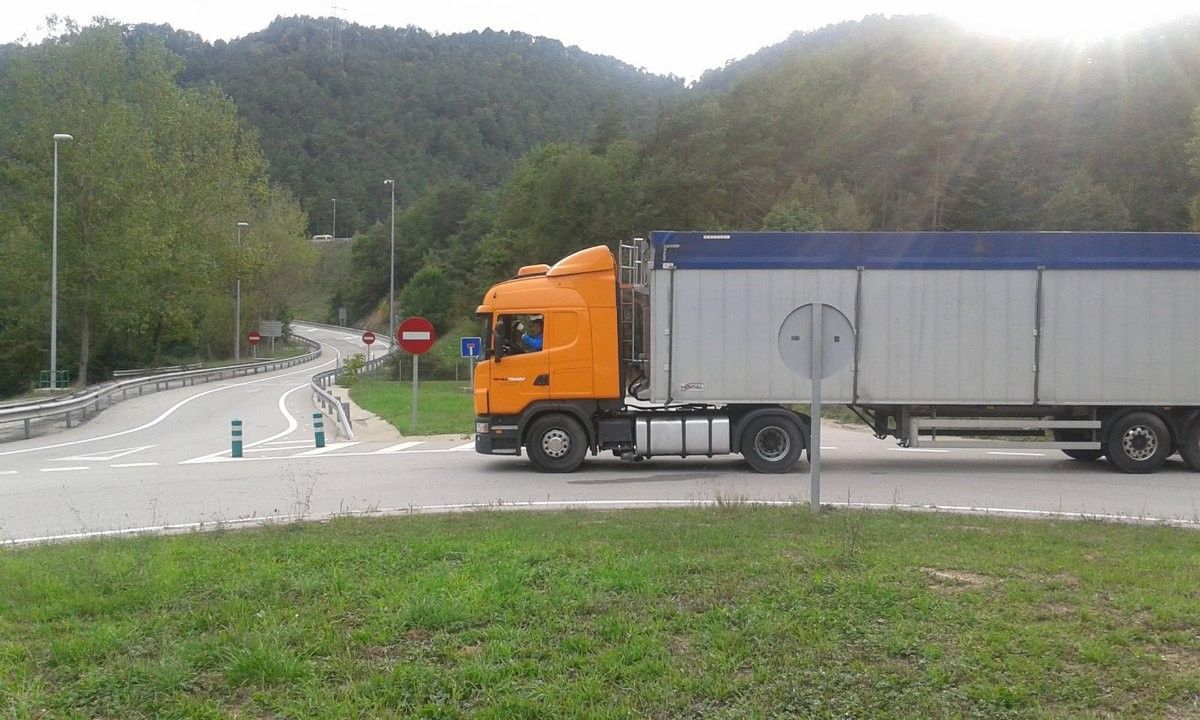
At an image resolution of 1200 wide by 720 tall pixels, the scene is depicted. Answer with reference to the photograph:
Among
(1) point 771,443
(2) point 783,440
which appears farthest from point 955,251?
(1) point 771,443

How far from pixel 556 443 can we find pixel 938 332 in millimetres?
6022

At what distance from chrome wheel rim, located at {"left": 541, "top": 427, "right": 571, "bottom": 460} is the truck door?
22.6 inches

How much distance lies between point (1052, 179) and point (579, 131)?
8489 centimetres

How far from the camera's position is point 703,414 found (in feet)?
51.6

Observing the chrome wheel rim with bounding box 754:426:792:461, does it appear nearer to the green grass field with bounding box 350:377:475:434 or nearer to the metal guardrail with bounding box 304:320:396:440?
the green grass field with bounding box 350:377:475:434

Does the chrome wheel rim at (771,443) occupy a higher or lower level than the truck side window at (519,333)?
lower

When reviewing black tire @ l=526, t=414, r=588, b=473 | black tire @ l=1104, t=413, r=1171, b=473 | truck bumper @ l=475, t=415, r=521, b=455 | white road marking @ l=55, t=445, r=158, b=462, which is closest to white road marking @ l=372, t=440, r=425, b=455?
truck bumper @ l=475, t=415, r=521, b=455

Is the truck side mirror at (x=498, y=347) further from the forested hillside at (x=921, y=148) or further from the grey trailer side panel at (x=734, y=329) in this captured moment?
the forested hillside at (x=921, y=148)

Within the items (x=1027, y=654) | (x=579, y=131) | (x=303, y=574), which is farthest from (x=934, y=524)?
(x=579, y=131)

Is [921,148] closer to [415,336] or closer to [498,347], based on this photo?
[415,336]

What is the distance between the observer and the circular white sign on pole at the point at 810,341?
9.36 m

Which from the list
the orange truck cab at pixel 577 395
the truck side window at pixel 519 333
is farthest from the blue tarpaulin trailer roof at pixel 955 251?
the truck side window at pixel 519 333

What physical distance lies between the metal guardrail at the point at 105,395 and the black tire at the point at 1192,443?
25887 mm

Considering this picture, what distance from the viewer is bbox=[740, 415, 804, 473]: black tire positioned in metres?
15.5
